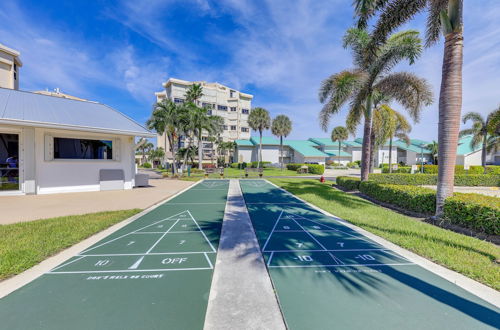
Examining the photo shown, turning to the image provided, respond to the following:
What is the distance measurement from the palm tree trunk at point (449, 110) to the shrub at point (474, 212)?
33 centimetres

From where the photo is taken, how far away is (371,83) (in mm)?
12586

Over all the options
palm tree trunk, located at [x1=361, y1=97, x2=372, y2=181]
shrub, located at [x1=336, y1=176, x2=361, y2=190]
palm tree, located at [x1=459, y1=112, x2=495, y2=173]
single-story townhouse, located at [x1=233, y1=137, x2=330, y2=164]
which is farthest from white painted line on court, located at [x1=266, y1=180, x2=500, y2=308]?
single-story townhouse, located at [x1=233, y1=137, x2=330, y2=164]

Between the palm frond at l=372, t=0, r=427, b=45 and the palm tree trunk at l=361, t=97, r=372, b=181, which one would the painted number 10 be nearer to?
the palm frond at l=372, t=0, r=427, b=45

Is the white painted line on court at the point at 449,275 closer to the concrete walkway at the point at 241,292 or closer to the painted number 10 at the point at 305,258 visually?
the painted number 10 at the point at 305,258

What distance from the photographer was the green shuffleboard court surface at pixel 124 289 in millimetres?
2549

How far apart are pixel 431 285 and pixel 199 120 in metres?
27.3

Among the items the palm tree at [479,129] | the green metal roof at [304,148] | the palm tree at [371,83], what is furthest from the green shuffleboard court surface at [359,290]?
the green metal roof at [304,148]

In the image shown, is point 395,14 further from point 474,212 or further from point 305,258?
point 305,258

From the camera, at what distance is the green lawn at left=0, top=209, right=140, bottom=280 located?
12.7ft

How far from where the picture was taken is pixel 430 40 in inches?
337

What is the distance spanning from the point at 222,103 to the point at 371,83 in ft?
183

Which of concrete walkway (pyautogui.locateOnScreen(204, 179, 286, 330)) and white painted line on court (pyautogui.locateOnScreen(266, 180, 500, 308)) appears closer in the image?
concrete walkway (pyautogui.locateOnScreen(204, 179, 286, 330))

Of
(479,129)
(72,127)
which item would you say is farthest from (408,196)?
(479,129)

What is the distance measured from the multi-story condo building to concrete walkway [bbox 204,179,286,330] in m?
54.8
